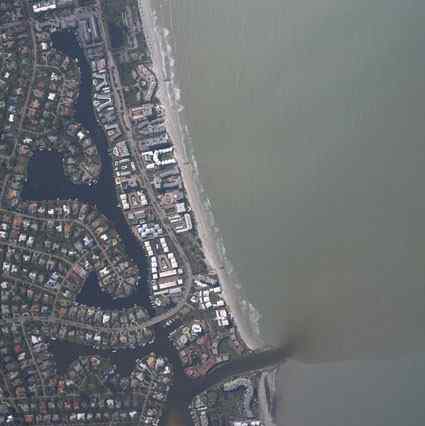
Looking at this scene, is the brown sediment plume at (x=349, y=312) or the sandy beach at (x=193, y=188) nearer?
the brown sediment plume at (x=349, y=312)

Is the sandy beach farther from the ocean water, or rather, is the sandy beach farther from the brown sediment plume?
the brown sediment plume

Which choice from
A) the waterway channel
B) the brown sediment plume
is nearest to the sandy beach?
the waterway channel

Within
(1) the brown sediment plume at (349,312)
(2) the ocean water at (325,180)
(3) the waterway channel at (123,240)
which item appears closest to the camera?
(1) the brown sediment plume at (349,312)

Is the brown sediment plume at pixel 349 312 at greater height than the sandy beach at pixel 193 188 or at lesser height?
lesser

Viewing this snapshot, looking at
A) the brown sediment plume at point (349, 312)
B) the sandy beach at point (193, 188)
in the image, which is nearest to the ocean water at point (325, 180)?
the brown sediment plume at point (349, 312)

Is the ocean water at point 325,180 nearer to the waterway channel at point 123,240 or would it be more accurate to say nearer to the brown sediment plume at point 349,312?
the brown sediment plume at point 349,312

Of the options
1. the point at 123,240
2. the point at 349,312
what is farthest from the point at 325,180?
the point at 123,240
